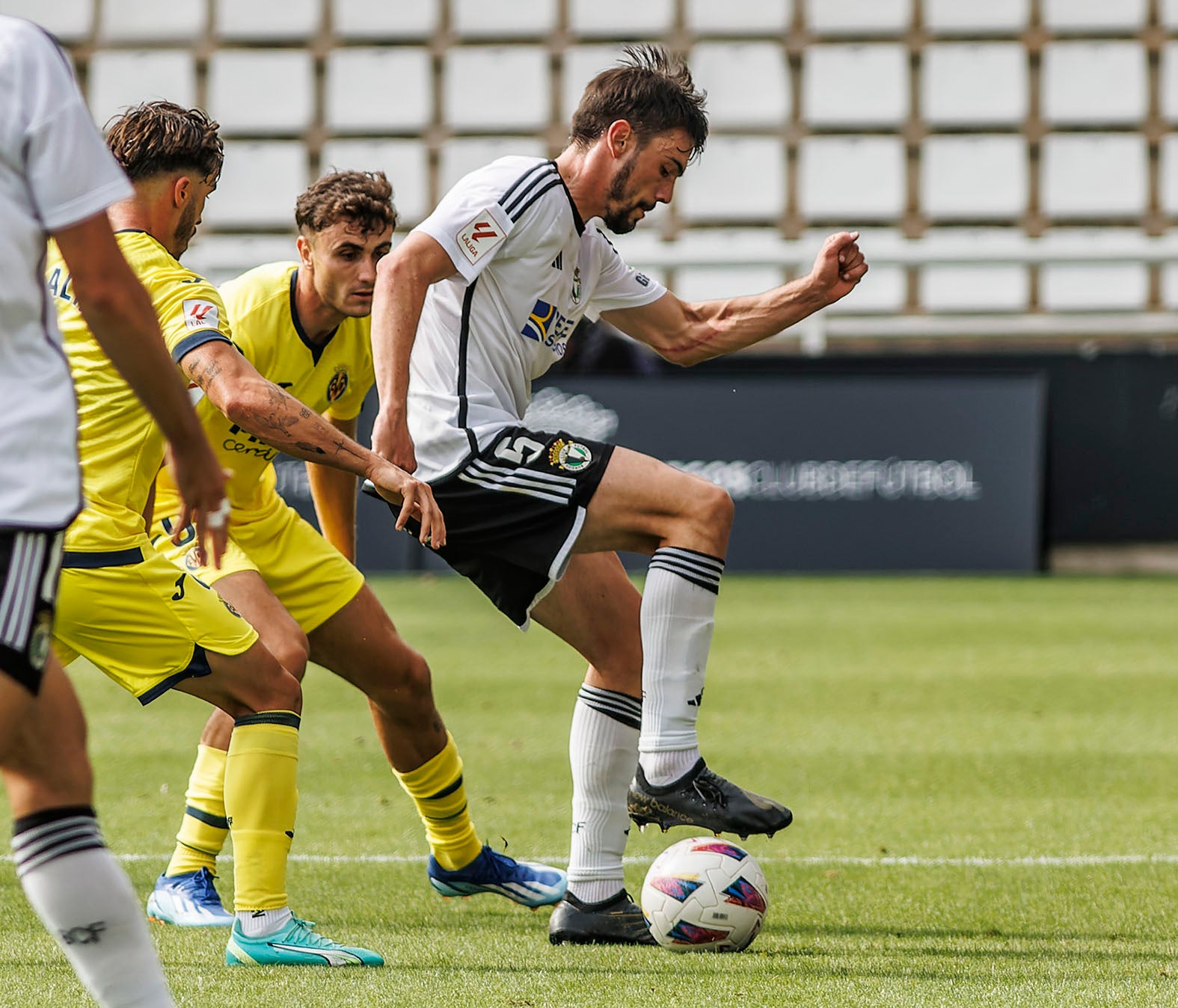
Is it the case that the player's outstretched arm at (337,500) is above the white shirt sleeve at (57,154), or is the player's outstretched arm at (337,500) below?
below

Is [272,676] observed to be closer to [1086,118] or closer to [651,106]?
[651,106]

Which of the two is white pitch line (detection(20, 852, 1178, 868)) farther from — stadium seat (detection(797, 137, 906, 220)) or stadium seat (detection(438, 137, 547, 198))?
stadium seat (detection(438, 137, 547, 198))

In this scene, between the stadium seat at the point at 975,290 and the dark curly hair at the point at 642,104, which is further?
the stadium seat at the point at 975,290

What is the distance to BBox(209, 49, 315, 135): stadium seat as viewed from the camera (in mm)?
24656

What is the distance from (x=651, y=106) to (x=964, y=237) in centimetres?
2031

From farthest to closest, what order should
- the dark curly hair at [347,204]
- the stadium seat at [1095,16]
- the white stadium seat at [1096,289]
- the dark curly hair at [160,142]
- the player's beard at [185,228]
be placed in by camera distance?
the stadium seat at [1095,16] → the white stadium seat at [1096,289] → the dark curly hair at [347,204] → the player's beard at [185,228] → the dark curly hair at [160,142]

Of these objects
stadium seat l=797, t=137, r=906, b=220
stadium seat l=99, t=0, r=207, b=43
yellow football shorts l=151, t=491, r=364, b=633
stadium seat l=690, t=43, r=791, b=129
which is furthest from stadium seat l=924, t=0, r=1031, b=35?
yellow football shorts l=151, t=491, r=364, b=633

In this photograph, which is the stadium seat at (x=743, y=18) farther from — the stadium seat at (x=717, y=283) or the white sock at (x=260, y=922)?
the white sock at (x=260, y=922)

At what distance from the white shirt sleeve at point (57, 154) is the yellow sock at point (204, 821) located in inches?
92.9

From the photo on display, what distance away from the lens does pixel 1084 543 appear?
13.6 metres

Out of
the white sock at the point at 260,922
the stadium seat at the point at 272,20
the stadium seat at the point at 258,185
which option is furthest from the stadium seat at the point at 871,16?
the white sock at the point at 260,922

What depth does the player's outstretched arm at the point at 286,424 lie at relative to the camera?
363cm

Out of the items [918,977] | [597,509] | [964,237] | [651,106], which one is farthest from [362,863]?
[964,237]

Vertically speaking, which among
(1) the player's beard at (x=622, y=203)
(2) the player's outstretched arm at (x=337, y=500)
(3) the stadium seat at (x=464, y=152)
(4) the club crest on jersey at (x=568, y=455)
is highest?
(3) the stadium seat at (x=464, y=152)
